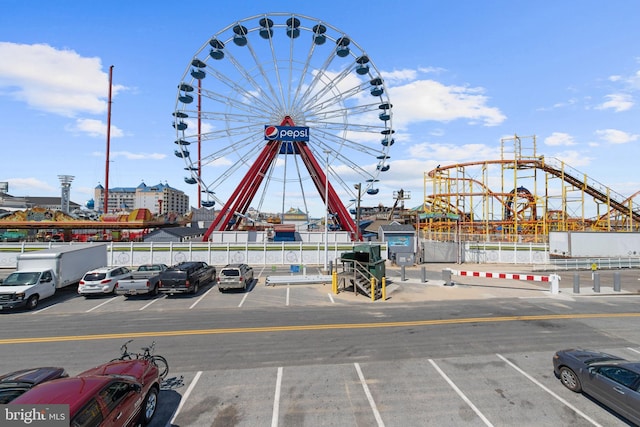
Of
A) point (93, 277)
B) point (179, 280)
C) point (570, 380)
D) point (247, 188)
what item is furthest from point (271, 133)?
point (570, 380)

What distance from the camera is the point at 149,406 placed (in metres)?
6.60

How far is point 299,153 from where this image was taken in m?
36.4

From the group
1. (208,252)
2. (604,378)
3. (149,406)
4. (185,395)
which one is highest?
(208,252)

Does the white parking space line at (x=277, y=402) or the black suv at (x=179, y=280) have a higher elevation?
the black suv at (x=179, y=280)

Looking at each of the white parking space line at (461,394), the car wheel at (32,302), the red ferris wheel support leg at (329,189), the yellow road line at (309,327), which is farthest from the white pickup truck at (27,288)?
the red ferris wheel support leg at (329,189)

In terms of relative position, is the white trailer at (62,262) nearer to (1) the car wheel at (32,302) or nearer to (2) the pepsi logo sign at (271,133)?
(1) the car wheel at (32,302)

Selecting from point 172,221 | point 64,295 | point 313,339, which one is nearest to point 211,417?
point 313,339

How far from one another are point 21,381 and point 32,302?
12.1 metres

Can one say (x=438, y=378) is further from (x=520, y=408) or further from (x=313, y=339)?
(x=313, y=339)

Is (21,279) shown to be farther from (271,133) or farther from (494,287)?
(494,287)

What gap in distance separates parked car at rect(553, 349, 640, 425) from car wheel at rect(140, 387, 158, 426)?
9.16m

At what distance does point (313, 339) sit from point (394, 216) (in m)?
63.4

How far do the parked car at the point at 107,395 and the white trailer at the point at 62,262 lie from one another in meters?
13.8

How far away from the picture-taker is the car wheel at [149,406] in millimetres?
6370
